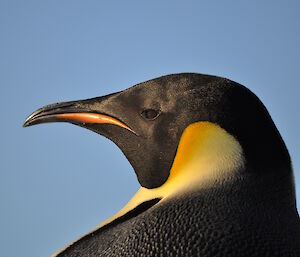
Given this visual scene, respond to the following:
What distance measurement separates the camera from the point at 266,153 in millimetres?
2609

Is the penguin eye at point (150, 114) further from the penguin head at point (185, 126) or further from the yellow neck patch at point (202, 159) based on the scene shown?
the yellow neck patch at point (202, 159)

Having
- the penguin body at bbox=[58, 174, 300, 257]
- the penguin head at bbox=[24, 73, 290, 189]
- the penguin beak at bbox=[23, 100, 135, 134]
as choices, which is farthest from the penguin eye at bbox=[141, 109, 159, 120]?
the penguin body at bbox=[58, 174, 300, 257]

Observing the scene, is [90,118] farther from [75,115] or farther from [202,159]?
[202,159]

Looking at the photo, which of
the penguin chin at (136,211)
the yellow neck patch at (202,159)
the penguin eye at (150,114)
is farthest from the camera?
the penguin eye at (150,114)

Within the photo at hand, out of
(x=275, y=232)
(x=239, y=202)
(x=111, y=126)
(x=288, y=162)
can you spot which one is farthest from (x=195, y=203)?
(x=111, y=126)

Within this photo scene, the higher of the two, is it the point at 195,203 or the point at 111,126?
the point at 111,126

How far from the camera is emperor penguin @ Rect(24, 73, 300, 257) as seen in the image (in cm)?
230

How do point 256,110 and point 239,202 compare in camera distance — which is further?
point 256,110

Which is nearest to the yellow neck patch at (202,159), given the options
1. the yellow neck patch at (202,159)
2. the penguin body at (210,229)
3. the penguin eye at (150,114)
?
the yellow neck patch at (202,159)

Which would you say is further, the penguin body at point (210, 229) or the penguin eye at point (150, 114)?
the penguin eye at point (150, 114)

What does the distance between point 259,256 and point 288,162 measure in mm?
658

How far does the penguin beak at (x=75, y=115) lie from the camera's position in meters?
3.17

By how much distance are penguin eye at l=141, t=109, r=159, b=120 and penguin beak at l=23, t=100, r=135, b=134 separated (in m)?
0.16

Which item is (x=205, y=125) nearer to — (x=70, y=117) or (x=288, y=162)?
(x=288, y=162)
